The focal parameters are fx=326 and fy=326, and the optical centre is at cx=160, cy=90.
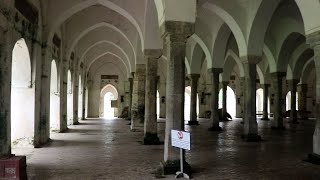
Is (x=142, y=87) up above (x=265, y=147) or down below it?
above

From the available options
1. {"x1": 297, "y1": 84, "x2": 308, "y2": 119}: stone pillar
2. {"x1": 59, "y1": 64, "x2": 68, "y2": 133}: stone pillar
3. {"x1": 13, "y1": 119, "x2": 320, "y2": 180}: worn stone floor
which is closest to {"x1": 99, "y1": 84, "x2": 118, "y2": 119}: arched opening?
{"x1": 59, "y1": 64, "x2": 68, "y2": 133}: stone pillar

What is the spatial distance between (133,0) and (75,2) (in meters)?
2.12

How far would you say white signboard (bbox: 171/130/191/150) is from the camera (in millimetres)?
6145

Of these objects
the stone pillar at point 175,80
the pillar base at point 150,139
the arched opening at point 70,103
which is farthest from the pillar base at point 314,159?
the arched opening at point 70,103

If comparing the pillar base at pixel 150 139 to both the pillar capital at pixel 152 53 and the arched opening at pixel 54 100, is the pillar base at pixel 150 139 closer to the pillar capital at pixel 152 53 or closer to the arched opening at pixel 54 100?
the pillar capital at pixel 152 53

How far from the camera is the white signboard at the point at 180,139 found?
20.2 feet

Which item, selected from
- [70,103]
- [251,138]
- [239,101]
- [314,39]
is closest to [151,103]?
[251,138]

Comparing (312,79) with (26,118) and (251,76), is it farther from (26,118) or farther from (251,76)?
(26,118)

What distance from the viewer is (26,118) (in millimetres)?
10039

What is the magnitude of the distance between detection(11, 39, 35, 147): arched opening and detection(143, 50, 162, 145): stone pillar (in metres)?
3.67

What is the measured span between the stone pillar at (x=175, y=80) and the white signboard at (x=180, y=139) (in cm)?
43

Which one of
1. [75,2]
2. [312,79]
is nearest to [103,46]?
[75,2]

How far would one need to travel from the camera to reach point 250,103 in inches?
487

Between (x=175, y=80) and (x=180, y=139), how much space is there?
1.34m
